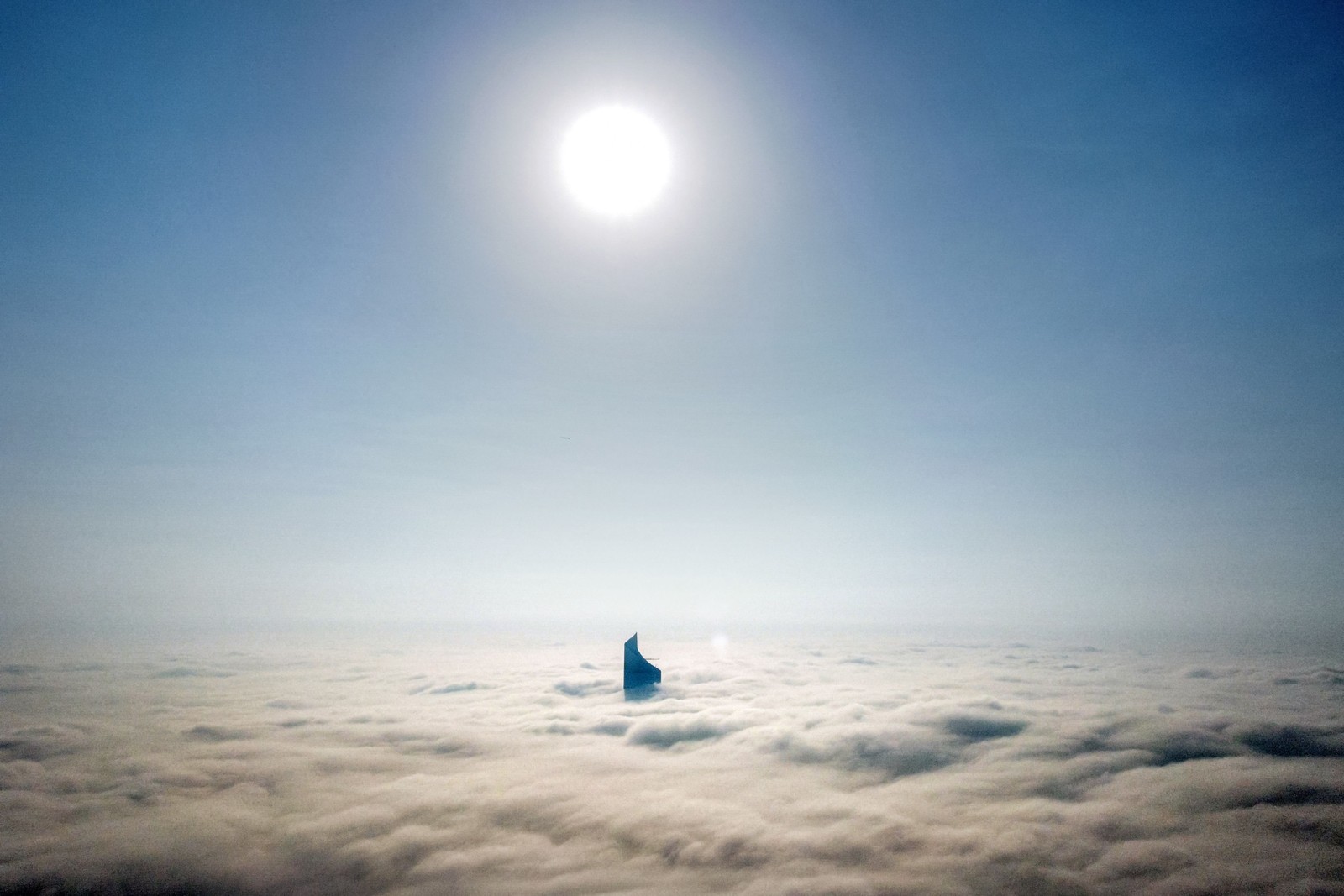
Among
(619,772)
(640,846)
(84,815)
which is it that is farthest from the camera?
(619,772)

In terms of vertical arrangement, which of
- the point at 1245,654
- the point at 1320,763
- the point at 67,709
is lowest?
the point at 1245,654

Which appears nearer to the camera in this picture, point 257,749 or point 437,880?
point 437,880

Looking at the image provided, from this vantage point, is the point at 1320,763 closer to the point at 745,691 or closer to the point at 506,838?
the point at 745,691

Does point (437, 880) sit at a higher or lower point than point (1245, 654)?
higher

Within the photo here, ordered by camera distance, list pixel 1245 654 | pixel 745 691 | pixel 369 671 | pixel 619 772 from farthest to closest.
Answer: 1. pixel 1245 654
2. pixel 369 671
3. pixel 745 691
4. pixel 619 772

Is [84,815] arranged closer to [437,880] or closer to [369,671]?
[437,880]

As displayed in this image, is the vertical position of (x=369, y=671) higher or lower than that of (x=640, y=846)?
lower

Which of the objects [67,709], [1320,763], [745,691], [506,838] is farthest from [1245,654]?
[67,709]

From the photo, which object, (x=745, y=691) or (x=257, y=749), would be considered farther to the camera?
(x=745, y=691)

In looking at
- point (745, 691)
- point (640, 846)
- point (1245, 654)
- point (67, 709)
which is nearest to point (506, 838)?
point (640, 846)
